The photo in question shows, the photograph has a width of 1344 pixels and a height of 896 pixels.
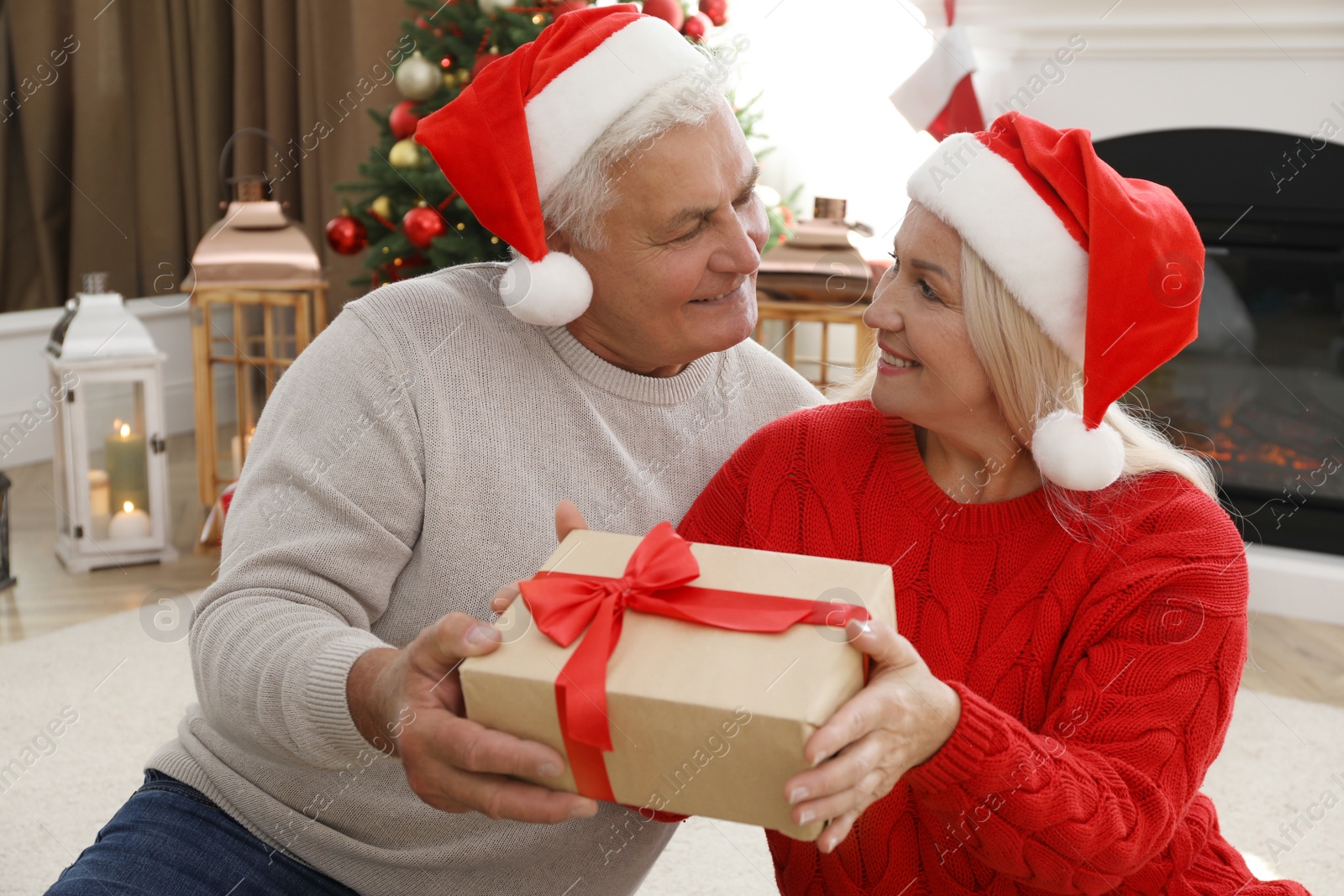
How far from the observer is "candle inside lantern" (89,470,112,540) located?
3.26m

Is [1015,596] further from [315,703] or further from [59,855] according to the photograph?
[59,855]

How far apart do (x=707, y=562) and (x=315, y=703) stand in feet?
1.21

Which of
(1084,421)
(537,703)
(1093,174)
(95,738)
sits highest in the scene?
(1093,174)

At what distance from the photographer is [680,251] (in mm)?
1312

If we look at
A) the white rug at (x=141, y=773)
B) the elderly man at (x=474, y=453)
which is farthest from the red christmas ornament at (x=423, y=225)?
the elderly man at (x=474, y=453)

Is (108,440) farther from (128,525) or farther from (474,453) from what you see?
(474,453)

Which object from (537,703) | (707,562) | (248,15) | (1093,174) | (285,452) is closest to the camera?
(537,703)

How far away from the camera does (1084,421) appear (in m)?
1.12

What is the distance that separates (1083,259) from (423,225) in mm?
2082

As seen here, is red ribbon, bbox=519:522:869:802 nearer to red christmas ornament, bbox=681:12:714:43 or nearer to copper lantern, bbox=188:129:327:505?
red christmas ornament, bbox=681:12:714:43

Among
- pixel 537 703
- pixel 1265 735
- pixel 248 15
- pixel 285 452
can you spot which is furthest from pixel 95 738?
pixel 248 15

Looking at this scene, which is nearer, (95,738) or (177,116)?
(95,738)

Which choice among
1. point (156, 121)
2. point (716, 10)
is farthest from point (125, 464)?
point (156, 121)

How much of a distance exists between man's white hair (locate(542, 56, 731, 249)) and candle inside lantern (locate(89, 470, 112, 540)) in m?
2.40
